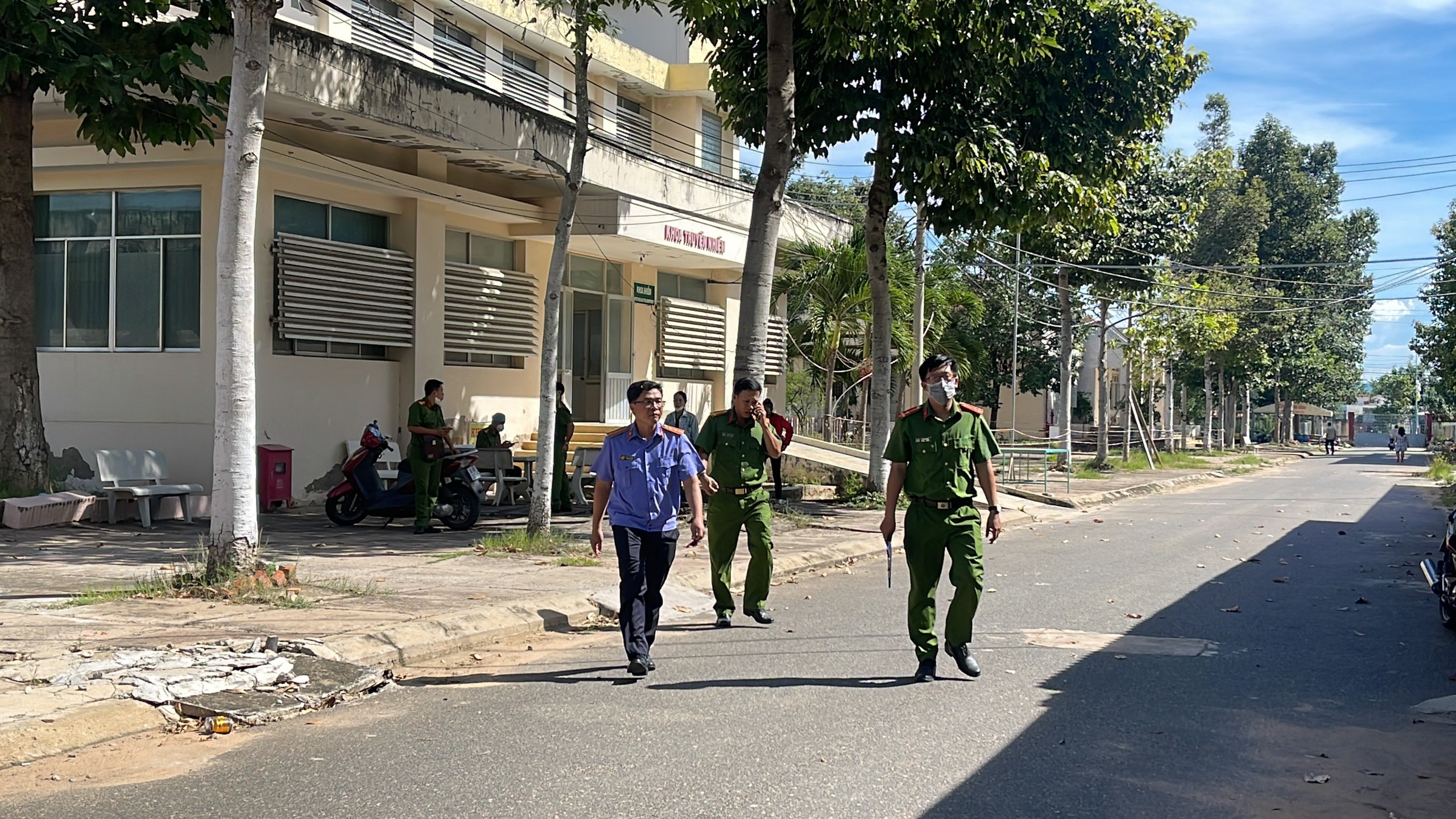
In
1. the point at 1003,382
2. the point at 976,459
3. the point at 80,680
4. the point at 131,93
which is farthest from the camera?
the point at 1003,382

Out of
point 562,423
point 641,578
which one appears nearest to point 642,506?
point 641,578

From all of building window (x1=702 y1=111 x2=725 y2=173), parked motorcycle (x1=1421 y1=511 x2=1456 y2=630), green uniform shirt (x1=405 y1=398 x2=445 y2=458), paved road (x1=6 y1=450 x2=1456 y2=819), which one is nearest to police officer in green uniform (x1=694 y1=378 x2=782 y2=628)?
paved road (x1=6 y1=450 x2=1456 y2=819)

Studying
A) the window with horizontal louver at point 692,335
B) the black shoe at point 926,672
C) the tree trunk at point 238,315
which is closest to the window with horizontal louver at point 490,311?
the window with horizontal louver at point 692,335

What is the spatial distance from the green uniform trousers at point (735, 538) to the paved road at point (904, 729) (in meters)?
0.38

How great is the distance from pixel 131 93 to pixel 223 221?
6047 mm

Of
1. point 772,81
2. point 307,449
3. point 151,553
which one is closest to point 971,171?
point 772,81

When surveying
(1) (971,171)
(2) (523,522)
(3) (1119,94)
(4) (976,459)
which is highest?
(3) (1119,94)

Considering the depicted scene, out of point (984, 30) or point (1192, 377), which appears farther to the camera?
point (1192, 377)

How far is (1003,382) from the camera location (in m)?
48.7

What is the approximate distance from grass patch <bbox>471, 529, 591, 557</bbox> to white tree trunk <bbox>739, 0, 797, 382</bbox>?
11.6 feet

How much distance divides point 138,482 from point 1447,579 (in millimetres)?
13991

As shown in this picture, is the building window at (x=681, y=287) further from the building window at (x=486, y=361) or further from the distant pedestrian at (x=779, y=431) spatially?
the distant pedestrian at (x=779, y=431)

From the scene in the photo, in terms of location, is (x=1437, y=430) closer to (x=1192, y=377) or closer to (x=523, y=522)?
(x=1192, y=377)

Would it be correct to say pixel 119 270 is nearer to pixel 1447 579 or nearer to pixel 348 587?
pixel 348 587
